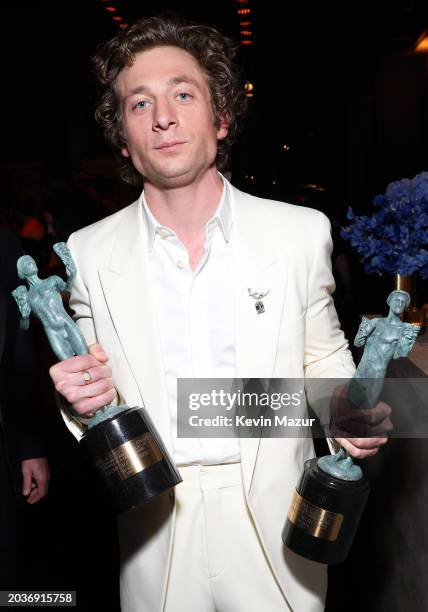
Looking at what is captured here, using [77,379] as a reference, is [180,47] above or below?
above

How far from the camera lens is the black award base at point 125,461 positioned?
1270 millimetres

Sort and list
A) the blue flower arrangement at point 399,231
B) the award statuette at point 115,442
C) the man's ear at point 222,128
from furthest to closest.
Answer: the blue flower arrangement at point 399,231
the man's ear at point 222,128
the award statuette at point 115,442

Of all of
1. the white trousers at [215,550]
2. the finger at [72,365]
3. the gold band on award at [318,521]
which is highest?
the finger at [72,365]

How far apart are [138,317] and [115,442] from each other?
1.22 feet

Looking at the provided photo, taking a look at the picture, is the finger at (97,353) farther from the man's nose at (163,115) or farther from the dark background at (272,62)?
the dark background at (272,62)

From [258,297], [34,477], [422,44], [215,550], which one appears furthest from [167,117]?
[422,44]

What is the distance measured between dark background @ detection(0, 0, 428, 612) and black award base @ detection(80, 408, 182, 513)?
3.24 feet

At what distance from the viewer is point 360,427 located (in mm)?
1272

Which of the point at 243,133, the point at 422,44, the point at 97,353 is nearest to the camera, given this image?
the point at 97,353

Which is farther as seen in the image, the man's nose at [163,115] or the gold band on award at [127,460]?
the man's nose at [163,115]

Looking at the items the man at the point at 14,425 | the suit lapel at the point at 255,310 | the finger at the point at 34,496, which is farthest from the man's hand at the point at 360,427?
the finger at the point at 34,496

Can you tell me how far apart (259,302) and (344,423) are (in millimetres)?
380

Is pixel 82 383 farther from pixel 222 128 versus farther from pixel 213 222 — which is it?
pixel 222 128

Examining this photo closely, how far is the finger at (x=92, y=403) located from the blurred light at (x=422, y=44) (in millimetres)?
5126
